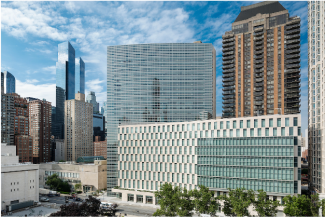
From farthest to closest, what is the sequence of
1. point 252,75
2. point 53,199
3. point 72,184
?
1. point 252,75
2. point 72,184
3. point 53,199

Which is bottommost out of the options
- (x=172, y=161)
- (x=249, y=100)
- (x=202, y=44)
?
(x=172, y=161)

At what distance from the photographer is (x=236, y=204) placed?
2205 inches

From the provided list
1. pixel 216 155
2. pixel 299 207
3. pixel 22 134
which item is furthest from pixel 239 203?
pixel 22 134

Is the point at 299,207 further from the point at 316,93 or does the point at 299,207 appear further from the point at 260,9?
the point at 260,9

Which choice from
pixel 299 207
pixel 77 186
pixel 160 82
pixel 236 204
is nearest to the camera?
pixel 299 207

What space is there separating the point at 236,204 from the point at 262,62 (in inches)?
3528

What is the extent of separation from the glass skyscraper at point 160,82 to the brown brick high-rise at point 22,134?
8597 centimetres

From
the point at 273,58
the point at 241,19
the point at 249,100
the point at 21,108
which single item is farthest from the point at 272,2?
the point at 21,108

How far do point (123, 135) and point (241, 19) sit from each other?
324 ft

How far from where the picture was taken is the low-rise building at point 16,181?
79.9m

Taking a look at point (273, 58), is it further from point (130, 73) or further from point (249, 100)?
point (130, 73)

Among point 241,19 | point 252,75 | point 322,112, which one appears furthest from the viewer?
→ point 241,19

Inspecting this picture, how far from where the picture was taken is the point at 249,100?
124 meters

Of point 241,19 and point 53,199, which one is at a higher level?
point 241,19
